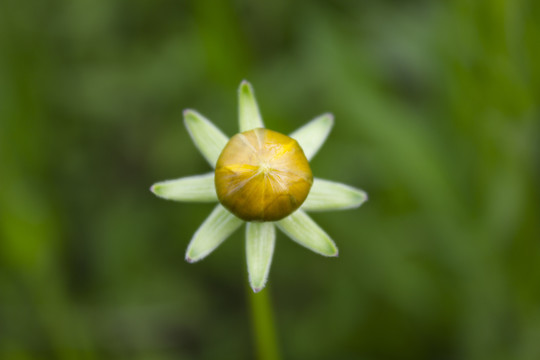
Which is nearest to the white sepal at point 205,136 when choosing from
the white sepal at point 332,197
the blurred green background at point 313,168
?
the white sepal at point 332,197

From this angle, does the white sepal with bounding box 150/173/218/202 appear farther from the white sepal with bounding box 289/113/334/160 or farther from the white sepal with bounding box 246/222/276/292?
the white sepal with bounding box 289/113/334/160

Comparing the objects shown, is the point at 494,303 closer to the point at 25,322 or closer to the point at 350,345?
the point at 350,345

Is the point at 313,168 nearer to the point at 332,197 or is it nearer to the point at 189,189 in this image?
the point at 332,197

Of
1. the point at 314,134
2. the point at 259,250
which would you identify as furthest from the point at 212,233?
the point at 314,134

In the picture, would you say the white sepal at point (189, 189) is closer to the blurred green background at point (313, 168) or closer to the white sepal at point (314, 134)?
the white sepal at point (314, 134)

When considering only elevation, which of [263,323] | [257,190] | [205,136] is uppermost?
[205,136]
